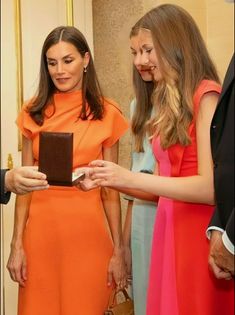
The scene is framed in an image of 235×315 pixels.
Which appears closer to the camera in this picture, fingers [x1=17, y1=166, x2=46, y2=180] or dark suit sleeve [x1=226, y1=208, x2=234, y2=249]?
dark suit sleeve [x1=226, y1=208, x2=234, y2=249]

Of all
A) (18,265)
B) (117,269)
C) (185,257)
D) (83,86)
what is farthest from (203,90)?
(18,265)

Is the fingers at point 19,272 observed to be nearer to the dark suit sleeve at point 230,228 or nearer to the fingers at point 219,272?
the fingers at point 219,272

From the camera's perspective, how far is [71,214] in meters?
1.83

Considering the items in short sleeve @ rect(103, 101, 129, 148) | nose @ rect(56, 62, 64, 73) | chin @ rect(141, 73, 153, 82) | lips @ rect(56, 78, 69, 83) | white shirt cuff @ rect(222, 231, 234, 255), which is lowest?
white shirt cuff @ rect(222, 231, 234, 255)

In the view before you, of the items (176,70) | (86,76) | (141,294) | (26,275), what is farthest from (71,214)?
(176,70)

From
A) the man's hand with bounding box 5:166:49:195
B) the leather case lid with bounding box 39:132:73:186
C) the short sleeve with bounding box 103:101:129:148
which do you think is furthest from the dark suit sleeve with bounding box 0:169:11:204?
the short sleeve with bounding box 103:101:129:148

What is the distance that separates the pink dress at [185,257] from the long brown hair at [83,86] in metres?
0.43

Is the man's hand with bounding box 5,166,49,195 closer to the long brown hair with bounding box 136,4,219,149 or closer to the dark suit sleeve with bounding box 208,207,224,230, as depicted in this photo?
the long brown hair with bounding box 136,4,219,149

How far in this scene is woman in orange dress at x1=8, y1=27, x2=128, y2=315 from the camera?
182 centimetres

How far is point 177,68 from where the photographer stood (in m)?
1.51

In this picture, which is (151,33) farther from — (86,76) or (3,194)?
(3,194)

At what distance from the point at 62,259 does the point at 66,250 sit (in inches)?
1.4

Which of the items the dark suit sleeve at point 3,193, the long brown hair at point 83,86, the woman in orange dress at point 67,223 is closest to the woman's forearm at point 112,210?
the woman in orange dress at point 67,223

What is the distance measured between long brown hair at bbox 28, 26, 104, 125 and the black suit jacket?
2.30 ft
